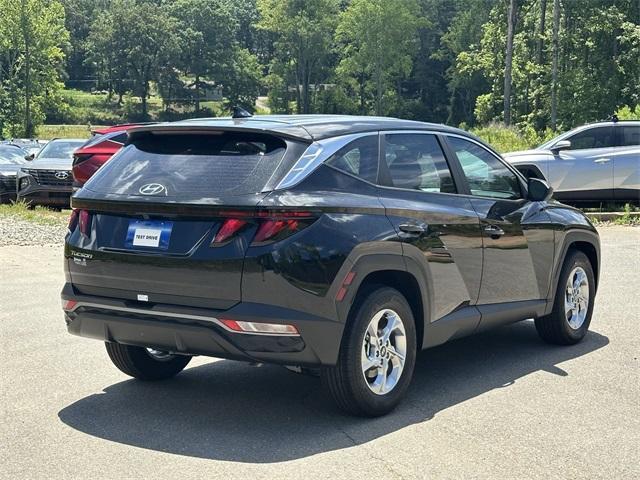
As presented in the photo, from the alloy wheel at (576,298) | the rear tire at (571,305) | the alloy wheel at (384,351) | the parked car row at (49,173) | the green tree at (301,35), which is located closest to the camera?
the alloy wheel at (384,351)

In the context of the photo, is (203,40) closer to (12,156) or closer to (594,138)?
(12,156)

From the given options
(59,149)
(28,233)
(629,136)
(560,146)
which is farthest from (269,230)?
(59,149)

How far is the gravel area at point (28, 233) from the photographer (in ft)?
48.2

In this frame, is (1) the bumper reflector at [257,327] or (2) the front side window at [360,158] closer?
(1) the bumper reflector at [257,327]

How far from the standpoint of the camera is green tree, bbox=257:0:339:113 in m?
103

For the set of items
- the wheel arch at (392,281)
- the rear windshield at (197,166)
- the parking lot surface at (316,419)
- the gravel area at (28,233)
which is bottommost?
the gravel area at (28,233)

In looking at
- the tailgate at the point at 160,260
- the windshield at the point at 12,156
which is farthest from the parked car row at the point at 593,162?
the tailgate at the point at 160,260

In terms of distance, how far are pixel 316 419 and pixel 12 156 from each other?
2001 centimetres

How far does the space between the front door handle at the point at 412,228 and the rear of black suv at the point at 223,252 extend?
159 millimetres

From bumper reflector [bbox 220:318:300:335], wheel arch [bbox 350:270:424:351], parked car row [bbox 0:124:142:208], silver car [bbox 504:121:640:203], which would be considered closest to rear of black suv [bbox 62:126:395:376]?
bumper reflector [bbox 220:318:300:335]

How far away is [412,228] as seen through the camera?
5746mm

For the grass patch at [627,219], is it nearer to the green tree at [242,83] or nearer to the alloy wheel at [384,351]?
the alloy wheel at [384,351]

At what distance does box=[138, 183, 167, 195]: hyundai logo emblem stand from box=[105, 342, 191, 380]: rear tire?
1.26 metres

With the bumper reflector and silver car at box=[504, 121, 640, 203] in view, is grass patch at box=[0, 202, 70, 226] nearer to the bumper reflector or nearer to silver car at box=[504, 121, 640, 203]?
silver car at box=[504, 121, 640, 203]
